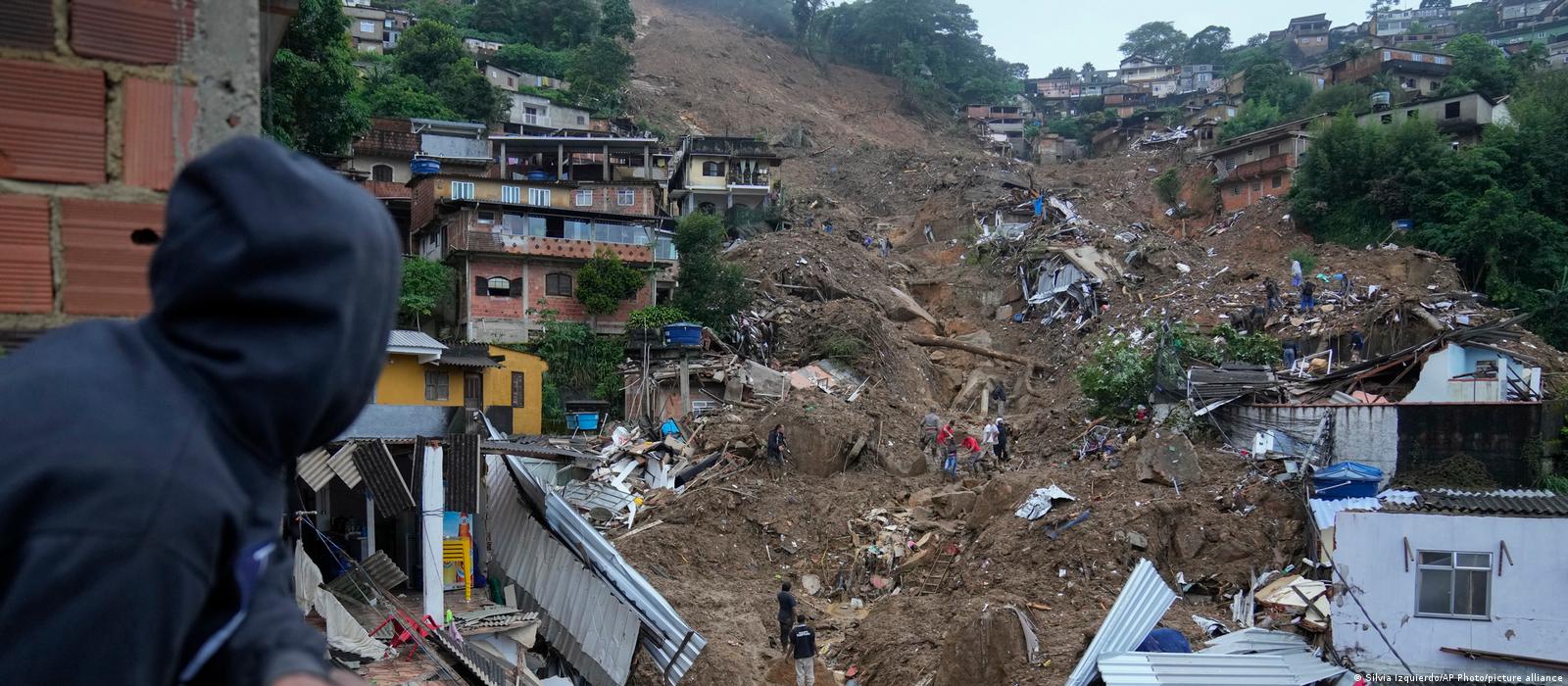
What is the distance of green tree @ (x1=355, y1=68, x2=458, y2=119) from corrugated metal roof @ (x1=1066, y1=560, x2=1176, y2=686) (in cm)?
2989

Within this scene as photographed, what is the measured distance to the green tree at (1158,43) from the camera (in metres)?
74.3

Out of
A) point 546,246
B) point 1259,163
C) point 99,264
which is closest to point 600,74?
point 546,246

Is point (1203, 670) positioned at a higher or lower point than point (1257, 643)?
higher

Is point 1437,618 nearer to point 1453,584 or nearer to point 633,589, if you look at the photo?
point 1453,584

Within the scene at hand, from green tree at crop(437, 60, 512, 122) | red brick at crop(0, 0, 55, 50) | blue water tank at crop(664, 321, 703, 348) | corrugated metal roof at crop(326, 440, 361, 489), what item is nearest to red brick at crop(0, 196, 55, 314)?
red brick at crop(0, 0, 55, 50)

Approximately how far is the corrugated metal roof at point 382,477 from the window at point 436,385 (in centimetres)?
544

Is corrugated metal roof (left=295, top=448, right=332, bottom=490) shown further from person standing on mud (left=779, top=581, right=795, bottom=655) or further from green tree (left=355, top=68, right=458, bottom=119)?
green tree (left=355, top=68, right=458, bottom=119)

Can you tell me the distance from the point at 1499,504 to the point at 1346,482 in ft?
15.3

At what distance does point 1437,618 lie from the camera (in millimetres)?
10609

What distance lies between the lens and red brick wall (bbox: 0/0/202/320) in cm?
214

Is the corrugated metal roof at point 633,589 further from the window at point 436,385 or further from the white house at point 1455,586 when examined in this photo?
the white house at point 1455,586

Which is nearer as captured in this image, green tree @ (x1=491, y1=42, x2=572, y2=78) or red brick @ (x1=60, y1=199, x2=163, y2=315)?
red brick @ (x1=60, y1=199, x2=163, y2=315)

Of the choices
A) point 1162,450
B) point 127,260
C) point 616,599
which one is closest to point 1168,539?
point 1162,450

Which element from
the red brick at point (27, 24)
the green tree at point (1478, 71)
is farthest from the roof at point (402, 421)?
the green tree at point (1478, 71)
